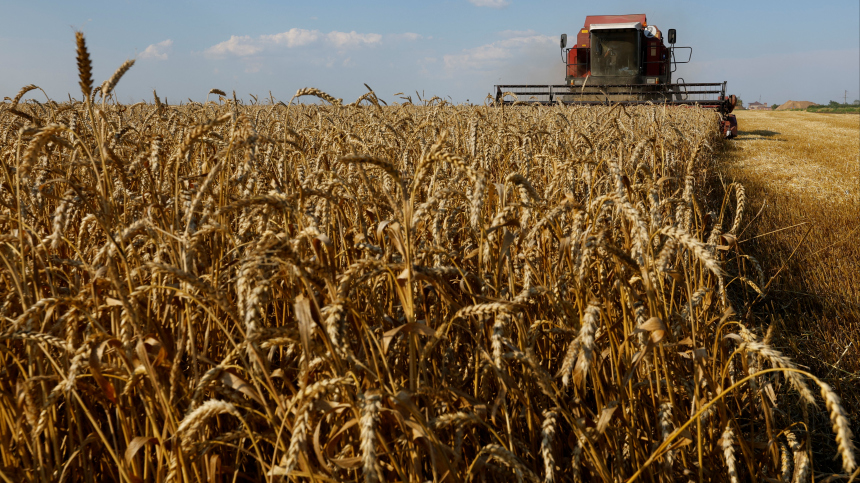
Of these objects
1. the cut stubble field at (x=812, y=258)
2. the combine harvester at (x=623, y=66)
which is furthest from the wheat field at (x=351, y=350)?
the combine harvester at (x=623, y=66)

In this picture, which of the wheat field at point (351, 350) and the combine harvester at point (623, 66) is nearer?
the wheat field at point (351, 350)

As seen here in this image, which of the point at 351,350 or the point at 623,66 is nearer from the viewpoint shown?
the point at 351,350

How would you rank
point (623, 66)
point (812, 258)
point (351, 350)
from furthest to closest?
point (623, 66)
point (812, 258)
point (351, 350)

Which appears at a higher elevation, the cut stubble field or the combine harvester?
the combine harvester

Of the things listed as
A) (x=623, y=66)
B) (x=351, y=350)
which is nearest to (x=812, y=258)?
(x=351, y=350)

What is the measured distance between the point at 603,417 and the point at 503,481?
0.29 metres

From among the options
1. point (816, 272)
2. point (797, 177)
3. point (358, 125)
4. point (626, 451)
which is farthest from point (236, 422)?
point (797, 177)

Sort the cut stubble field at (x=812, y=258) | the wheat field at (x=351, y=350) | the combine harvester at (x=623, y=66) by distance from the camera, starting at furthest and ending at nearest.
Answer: the combine harvester at (x=623, y=66), the cut stubble field at (x=812, y=258), the wheat field at (x=351, y=350)

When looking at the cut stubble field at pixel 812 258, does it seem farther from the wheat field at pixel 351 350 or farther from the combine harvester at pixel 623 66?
the combine harvester at pixel 623 66

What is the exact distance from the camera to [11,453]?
1.24 metres

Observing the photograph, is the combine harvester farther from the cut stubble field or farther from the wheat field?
the wheat field

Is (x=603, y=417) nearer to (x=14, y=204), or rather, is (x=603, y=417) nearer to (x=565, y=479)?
(x=565, y=479)

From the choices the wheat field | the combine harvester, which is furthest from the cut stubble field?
the combine harvester

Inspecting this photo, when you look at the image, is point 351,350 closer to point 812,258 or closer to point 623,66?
point 812,258
